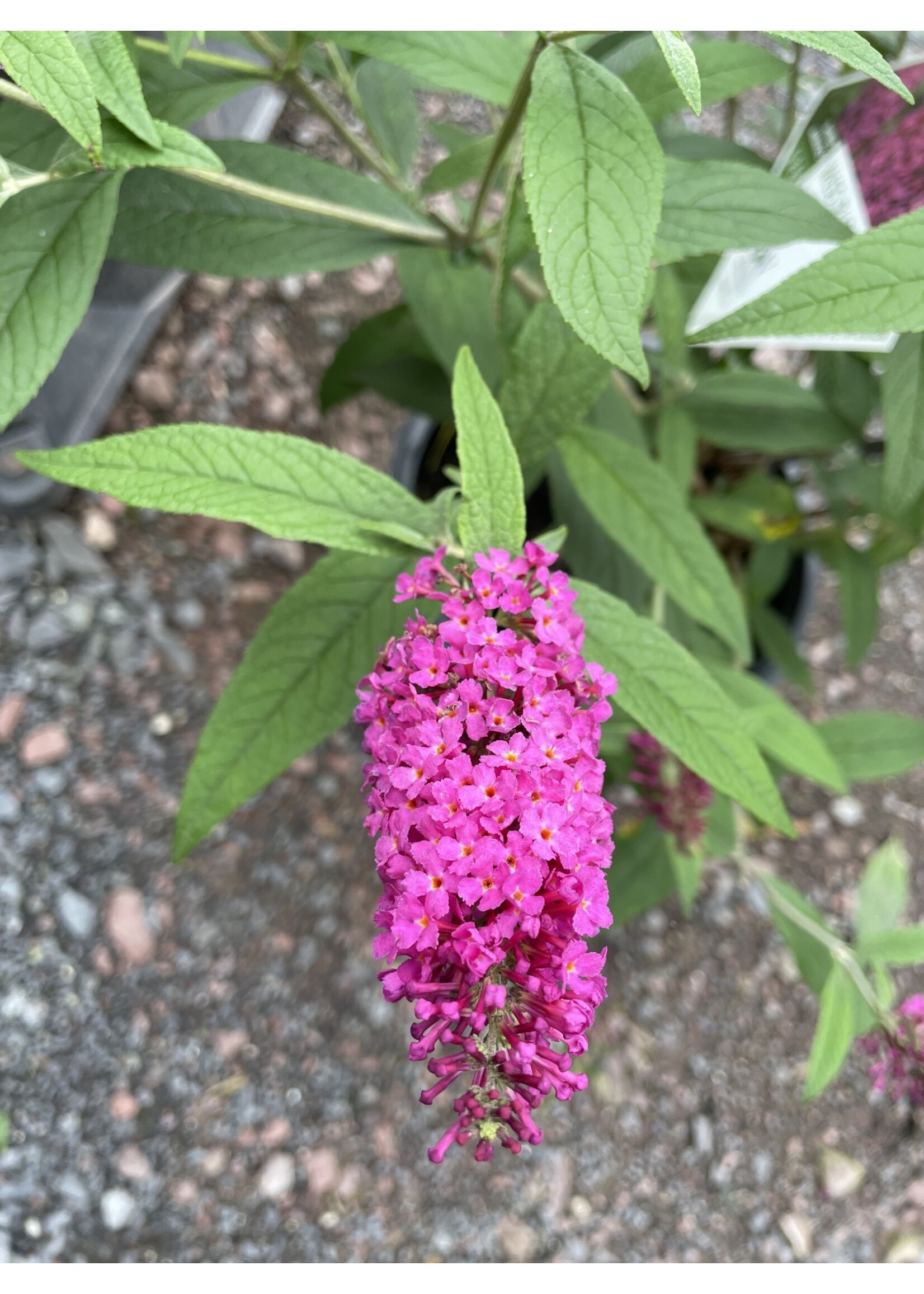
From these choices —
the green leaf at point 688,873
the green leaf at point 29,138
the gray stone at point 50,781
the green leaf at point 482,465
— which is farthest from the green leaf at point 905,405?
the gray stone at point 50,781

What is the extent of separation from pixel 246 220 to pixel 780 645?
1014 millimetres

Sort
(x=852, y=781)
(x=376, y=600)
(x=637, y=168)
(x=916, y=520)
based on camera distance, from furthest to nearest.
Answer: (x=852, y=781), (x=916, y=520), (x=376, y=600), (x=637, y=168)

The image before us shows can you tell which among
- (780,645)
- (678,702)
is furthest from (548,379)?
(780,645)

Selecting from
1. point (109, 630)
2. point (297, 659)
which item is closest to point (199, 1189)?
point (109, 630)

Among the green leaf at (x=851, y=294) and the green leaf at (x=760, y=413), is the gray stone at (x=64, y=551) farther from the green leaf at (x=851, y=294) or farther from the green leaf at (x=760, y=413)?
the green leaf at (x=851, y=294)

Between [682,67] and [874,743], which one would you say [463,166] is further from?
[874,743]

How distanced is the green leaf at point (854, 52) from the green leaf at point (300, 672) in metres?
0.46

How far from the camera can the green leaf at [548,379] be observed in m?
0.83

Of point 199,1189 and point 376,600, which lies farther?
point 199,1189

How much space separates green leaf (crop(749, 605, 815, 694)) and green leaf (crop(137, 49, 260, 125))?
102cm

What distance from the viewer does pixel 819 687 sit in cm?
188

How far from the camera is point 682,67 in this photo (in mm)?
593

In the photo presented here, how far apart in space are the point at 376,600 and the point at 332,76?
57 centimetres

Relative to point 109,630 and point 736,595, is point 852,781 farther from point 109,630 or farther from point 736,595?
point 109,630
